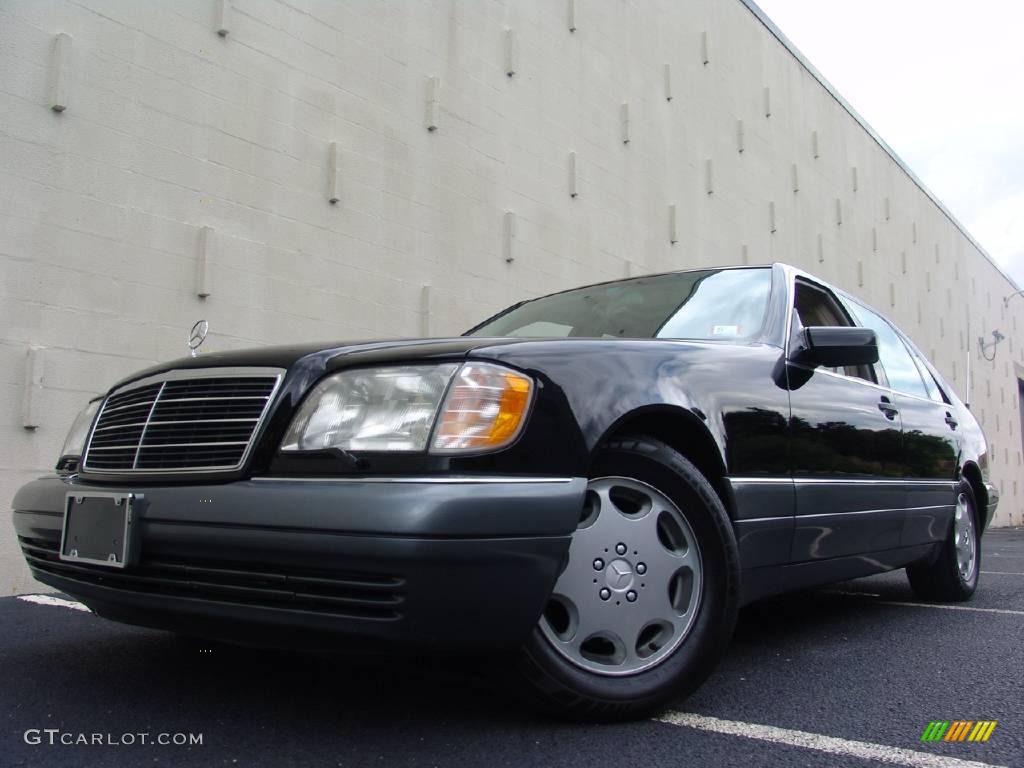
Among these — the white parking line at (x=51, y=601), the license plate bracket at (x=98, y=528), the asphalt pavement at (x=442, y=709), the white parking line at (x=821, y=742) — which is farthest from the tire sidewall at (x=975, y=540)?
the white parking line at (x=51, y=601)

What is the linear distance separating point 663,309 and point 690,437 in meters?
0.67

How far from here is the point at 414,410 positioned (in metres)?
1.95

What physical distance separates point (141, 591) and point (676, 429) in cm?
139

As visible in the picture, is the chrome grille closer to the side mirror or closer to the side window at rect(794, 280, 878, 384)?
the side mirror

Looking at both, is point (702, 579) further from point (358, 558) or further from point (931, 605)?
point (931, 605)

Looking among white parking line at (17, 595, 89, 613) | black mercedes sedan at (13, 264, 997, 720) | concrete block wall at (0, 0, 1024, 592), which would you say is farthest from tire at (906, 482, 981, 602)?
concrete block wall at (0, 0, 1024, 592)

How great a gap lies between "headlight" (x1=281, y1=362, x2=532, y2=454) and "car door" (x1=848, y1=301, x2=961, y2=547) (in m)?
2.10

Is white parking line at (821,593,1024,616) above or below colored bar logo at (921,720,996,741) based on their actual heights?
below

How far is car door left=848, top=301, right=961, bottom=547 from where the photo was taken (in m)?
3.73

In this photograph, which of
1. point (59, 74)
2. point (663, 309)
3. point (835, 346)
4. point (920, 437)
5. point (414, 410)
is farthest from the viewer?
point (59, 74)

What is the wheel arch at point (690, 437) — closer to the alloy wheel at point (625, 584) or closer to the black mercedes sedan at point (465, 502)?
the black mercedes sedan at point (465, 502)

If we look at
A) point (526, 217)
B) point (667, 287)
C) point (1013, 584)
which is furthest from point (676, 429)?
point (526, 217)

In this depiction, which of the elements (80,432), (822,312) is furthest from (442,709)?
(822,312)

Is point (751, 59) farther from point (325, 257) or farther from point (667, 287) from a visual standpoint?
point (667, 287)
